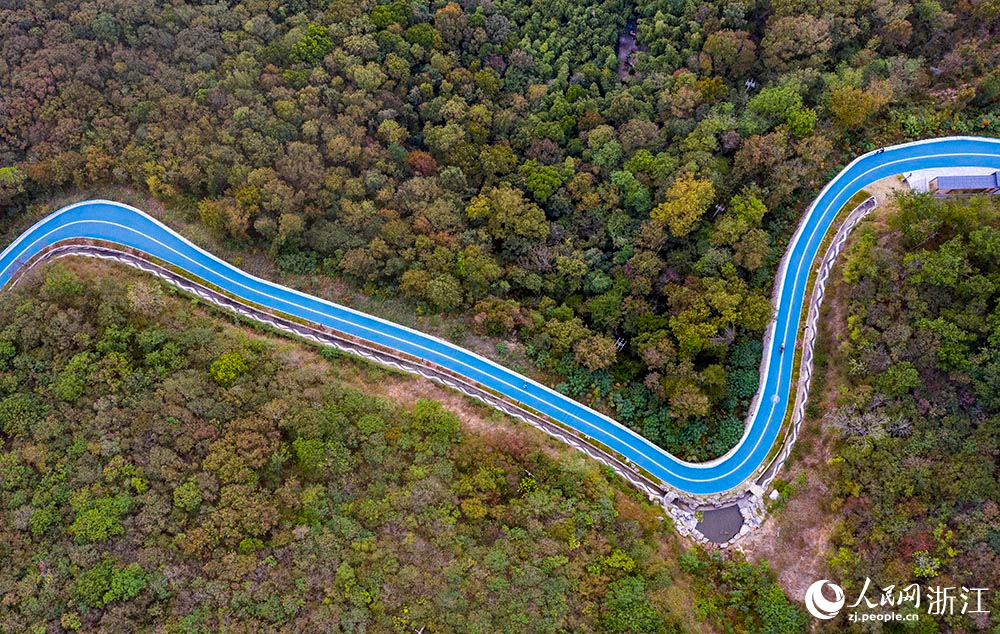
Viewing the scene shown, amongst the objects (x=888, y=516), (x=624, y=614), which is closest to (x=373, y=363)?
(x=624, y=614)

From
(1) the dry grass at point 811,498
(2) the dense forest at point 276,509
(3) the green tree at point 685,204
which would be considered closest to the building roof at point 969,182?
(1) the dry grass at point 811,498

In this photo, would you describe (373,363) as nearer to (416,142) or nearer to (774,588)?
(416,142)

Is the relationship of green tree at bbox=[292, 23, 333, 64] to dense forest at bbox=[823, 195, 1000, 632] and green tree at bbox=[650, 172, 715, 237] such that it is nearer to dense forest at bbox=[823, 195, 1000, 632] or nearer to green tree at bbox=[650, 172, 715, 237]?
green tree at bbox=[650, 172, 715, 237]

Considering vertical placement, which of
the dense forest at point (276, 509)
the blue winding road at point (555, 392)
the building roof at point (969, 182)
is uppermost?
the building roof at point (969, 182)

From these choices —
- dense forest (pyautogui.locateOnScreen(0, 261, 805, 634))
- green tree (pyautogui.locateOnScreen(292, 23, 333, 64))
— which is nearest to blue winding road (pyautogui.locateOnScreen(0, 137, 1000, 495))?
dense forest (pyautogui.locateOnScreen(0, 261, 805, 634))

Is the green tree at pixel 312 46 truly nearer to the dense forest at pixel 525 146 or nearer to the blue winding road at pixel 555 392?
the dense forest at pixel 525 146

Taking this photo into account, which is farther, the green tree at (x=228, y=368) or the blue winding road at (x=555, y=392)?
the blue winding road at (x=555, y=392)

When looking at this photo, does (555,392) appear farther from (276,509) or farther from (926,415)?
(926,415)
